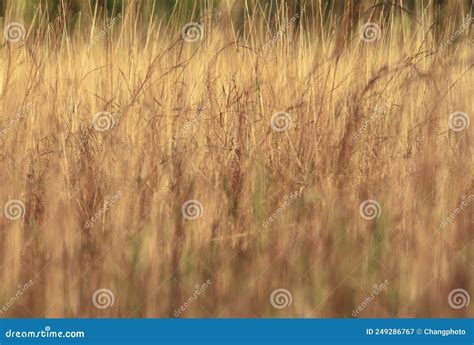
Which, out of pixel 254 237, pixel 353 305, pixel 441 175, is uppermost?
pixel 441 175

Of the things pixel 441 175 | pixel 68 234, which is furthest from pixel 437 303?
pixel 68 234

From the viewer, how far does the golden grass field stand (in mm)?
3348

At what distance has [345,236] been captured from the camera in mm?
3445

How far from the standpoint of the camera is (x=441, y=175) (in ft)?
12.1

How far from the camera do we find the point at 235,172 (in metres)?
3.65

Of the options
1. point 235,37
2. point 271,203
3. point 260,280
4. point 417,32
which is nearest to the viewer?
point 260,280

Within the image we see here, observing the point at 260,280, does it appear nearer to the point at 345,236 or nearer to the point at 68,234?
the point at 345,236

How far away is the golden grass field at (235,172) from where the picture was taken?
3348 millimetres

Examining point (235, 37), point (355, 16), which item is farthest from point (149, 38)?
point (355, 16)

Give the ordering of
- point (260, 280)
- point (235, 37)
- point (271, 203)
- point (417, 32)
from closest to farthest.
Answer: point (260, 280) → point (271, 203) → point (235, 37) → point (417, 32)

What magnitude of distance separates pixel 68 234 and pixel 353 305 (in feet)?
3.83

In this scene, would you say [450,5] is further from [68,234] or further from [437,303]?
[68,234]

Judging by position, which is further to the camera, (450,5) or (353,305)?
(450,5)

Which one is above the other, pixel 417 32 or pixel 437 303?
pixel 417 32
